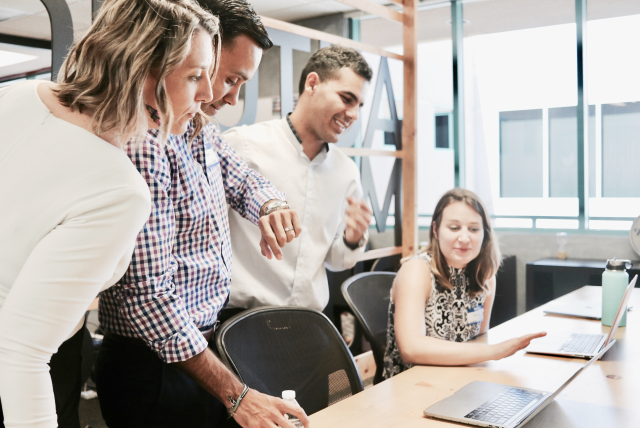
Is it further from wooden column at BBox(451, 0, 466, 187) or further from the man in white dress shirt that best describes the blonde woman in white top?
wooden column at BBox(451, 0, 466, 187)

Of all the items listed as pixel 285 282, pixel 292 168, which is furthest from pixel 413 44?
pixel 285 282

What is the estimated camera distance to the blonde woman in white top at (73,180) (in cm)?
74

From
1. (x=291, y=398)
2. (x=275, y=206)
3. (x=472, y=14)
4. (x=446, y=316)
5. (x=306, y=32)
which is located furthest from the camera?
(x=472, y=14)

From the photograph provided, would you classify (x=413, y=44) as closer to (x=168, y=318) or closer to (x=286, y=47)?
(x=286, y=47)

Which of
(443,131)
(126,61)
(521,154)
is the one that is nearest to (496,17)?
(443,131)

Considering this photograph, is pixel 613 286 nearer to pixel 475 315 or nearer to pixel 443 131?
pixel 475 315

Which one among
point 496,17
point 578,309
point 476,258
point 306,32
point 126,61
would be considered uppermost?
point 496,17

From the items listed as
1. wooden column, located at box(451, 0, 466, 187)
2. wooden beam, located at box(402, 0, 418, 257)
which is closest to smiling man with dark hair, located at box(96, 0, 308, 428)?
wooden beam, located at box(402, 0, 418, 257)

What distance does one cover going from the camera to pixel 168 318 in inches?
48.0

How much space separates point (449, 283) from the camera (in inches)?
78.9

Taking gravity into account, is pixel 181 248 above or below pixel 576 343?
above

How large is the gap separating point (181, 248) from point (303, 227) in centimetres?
91

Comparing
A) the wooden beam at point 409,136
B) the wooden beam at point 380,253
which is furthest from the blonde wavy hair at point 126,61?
the wooden beam at point 409,136

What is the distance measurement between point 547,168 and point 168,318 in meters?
4.60
